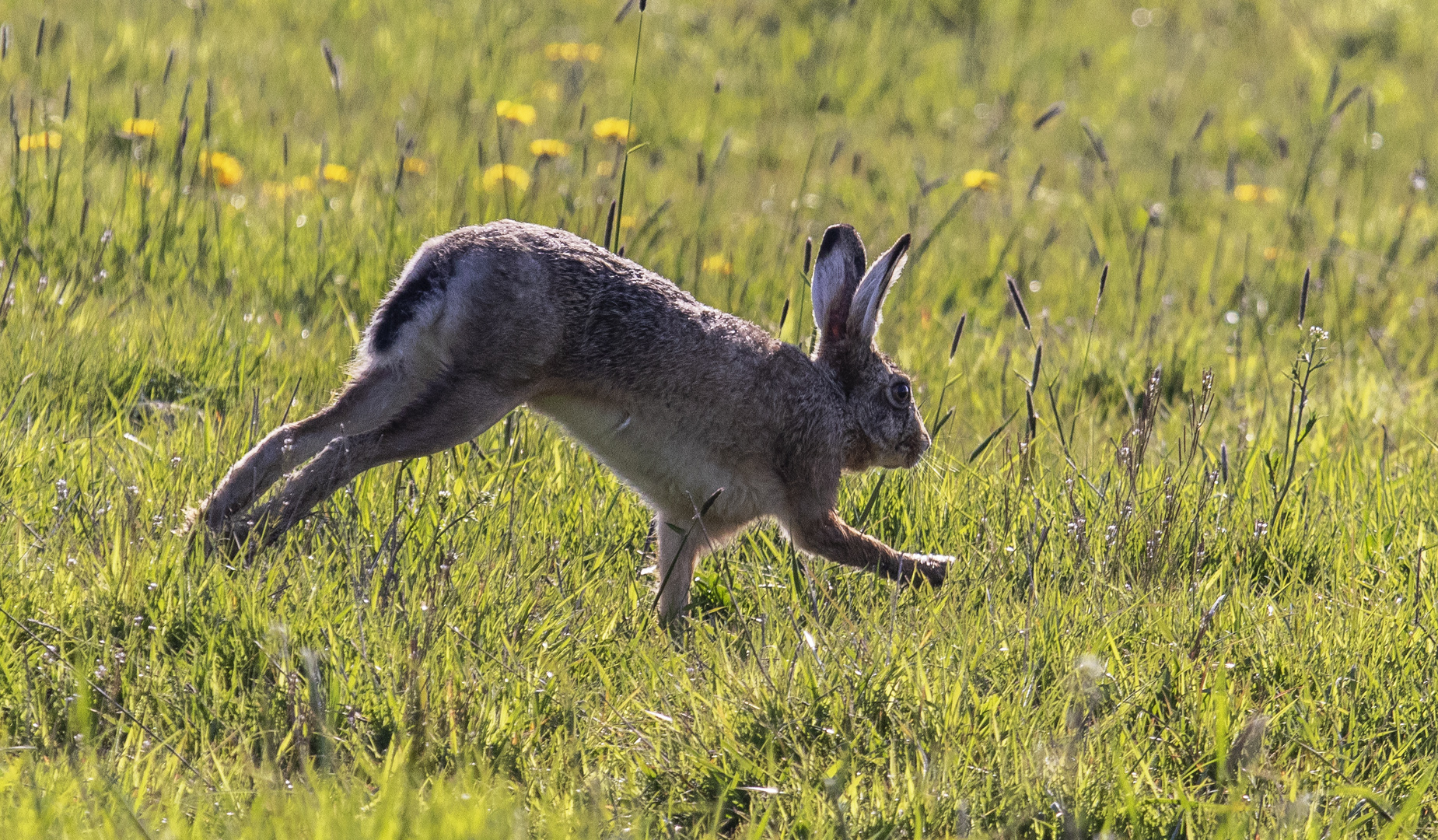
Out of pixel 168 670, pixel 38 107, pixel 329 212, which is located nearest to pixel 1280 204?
pixel 329 212

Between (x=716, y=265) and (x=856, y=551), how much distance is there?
266 cm

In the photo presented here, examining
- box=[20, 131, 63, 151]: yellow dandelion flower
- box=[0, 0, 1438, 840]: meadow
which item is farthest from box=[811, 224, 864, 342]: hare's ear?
box=[20, 131, 63, 151]: yellow dandelion flower

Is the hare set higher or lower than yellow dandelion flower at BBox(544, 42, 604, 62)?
lower

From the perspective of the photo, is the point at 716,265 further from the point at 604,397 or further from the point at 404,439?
the point at 404,439

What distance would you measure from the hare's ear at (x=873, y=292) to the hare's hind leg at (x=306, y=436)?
1.49 metres

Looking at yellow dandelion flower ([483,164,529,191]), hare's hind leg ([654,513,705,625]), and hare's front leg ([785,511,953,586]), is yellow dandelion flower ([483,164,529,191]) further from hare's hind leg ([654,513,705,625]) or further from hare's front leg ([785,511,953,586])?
hare's front leg ([785,511,953,586])

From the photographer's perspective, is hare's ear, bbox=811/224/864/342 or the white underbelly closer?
the white underbelly

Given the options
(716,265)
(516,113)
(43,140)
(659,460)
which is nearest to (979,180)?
(716,265)

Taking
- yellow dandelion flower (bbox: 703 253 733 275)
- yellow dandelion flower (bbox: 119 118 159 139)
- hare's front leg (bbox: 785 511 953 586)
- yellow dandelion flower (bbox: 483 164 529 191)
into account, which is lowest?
hare's front leg (bbox: 785 511 953 586)

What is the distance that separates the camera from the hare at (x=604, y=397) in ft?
12.1

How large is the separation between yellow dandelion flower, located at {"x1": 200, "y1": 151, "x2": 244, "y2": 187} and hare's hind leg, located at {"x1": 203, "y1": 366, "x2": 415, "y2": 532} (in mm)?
3059

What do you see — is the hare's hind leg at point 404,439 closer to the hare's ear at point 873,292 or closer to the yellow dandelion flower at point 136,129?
the hare's ear at point 873,292

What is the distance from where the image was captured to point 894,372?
4.79 metres

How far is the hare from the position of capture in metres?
3.70
